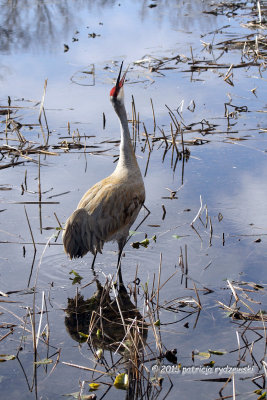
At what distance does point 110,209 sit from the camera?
547 centimetres

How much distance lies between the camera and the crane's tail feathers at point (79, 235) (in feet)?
17.3

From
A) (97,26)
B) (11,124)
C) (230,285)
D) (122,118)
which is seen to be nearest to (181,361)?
(230,285)

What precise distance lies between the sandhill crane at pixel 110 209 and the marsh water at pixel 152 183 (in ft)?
0.84

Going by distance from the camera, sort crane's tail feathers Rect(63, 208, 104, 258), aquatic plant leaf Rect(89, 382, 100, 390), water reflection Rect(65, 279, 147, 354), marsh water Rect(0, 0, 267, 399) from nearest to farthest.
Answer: aquatic plant leaf Rect(89, 382, 100, 390) → marsh water Rect(0, 0, 267, 399) → water reflection Rect(65, 279, 147, 354) → crane's tail feathers Rect(63, 208, 104, 258)

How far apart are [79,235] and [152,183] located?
195 centimetres

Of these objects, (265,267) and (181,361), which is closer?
(181,361)

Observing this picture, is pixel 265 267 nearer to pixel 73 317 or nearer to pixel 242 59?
pixel 73 317

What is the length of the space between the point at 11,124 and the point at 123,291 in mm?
4071

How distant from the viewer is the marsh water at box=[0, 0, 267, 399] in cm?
432

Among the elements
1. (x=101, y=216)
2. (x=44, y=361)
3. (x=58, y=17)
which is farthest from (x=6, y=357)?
(x=58, y=17)

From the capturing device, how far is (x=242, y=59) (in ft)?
35.6

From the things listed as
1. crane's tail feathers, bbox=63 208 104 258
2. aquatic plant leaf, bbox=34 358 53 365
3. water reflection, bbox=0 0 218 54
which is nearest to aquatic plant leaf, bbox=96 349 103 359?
aquatic plant leaf, bbox=34 358 53 365

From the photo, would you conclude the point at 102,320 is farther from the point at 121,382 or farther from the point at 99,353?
the point at 121,382

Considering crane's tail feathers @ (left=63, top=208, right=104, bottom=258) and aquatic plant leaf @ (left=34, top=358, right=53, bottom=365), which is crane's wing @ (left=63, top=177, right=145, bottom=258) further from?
aquatic plant leaf @ (left=34, top=358, right=53, bottom=365)
